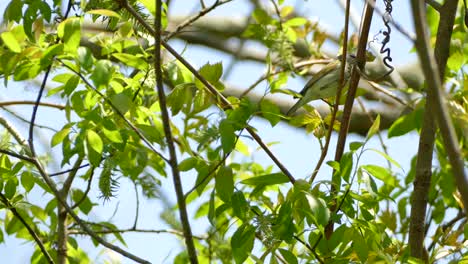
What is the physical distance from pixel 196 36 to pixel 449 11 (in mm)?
2143

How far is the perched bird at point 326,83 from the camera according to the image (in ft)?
6.04

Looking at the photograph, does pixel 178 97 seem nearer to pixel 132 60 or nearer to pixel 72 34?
pixel 132 60

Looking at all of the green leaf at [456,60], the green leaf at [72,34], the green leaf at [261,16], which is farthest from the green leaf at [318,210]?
the green leaf at [261,16]

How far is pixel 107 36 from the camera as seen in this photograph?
77.5 inches

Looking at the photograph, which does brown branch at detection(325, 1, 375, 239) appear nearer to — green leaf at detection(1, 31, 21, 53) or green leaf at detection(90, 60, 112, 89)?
green leaf at detection(90, 60, 112, 89)

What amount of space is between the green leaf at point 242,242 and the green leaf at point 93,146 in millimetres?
279

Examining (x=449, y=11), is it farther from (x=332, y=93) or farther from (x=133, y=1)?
(x=133, y=1)

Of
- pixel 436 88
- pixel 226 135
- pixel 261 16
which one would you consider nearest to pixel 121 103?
pixel 226 135

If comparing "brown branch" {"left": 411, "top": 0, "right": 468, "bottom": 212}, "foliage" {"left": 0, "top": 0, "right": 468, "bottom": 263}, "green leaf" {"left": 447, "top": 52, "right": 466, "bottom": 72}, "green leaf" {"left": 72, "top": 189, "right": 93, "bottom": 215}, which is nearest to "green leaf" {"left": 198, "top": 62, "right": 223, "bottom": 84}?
"foliage" {"left": 0, "top": 0, "right": 468, "bottom": 263}

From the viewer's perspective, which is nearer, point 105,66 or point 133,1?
point 105,66

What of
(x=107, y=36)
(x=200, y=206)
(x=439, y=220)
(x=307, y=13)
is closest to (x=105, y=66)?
(x=107, y=36)

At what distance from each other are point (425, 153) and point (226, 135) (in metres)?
0.38

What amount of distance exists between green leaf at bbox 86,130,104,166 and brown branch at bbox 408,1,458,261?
565 mm

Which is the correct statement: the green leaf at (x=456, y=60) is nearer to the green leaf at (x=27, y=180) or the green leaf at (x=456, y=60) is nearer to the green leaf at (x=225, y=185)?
the green leaf at (x=225, y=185)
